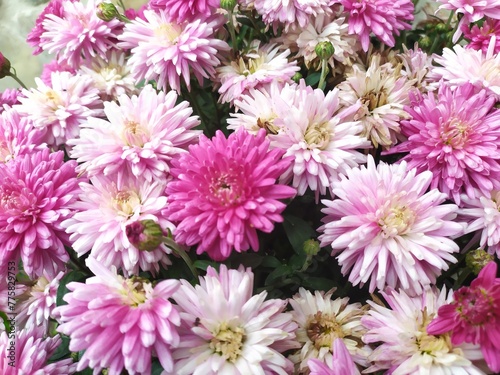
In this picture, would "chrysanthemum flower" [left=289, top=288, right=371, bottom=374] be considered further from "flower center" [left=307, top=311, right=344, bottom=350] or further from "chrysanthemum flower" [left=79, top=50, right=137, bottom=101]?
"chrysanthemum flower" [left=79, top=50, right=137, bottom=101]

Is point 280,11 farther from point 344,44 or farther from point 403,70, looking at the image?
point 403,70

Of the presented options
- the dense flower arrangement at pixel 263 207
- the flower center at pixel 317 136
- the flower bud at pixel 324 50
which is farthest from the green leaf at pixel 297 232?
the flower bud at pixel 324 50

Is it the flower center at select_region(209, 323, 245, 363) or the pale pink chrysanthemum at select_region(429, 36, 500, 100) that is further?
the pale pink chrysanthemum at select_region(429, 36, 500, 100)

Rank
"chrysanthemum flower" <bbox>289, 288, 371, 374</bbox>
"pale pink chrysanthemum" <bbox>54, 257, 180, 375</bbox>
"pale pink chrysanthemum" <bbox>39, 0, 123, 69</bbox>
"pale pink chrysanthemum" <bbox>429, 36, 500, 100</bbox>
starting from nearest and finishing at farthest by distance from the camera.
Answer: "pale pink chrysanthemum" <bbox>54, 257, 180, 375</bbox> < "chrysanthemum flower" <bbox>289, 288, 371, 374</bbox> < "pale pink chrysanthemum" <bbox>429, 36, 500, 100</bbox> < "pale pink chrysanthemum" <bbox>39, 0, 123, 69</bbox>

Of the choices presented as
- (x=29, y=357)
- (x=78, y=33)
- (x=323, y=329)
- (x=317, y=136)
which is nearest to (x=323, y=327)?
(x=323, y=329)

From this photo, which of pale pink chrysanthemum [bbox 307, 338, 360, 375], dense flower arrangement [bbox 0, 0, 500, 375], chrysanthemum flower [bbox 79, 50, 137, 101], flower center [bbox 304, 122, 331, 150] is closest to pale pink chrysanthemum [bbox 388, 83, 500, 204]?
dense flower arrangement [bbox 0, 0, 500, 375]

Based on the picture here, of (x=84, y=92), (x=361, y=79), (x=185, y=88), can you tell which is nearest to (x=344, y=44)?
(x=361, y=79)

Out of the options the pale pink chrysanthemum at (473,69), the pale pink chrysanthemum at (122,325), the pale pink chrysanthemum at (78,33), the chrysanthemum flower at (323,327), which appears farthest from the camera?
the pale pink chrysanthemum at (78,33)

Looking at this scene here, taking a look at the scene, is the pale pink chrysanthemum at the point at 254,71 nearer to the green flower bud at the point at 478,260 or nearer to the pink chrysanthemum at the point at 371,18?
the pink chrysanthemum at the point at 371,18
